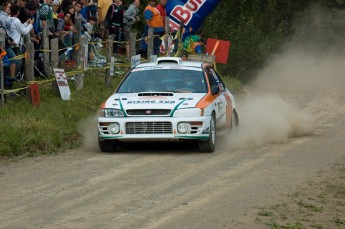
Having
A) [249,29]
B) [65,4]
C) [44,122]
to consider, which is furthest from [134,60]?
[249,29]

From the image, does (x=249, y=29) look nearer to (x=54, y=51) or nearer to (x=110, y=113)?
(x=54, y=51)

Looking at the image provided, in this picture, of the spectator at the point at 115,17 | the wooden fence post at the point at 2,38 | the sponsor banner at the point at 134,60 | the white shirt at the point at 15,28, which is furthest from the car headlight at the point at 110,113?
the spectator at the point at 115,17

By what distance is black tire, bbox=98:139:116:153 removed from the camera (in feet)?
52.4

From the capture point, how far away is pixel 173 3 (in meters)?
28.2

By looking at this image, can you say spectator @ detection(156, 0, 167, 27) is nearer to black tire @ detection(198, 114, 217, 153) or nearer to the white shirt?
the white shirt

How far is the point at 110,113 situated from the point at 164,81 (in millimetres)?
1468

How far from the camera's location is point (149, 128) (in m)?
15.6

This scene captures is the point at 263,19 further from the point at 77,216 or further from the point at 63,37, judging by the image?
the point at 77,216

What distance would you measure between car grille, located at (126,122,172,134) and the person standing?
1133cm

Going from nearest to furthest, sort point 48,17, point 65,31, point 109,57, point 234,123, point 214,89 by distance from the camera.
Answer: point 214,89 → point 234,123 → point 48,17 → point 65,31 → point 109,57

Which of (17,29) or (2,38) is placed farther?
(17,29)

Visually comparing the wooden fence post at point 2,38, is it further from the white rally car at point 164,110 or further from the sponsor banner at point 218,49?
the sponsor banner at point 218,49

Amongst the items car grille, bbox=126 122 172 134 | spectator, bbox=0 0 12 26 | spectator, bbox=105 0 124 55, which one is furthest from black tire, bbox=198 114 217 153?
spectator, bbox=105 0 124 55

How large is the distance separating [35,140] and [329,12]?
24.3 m
